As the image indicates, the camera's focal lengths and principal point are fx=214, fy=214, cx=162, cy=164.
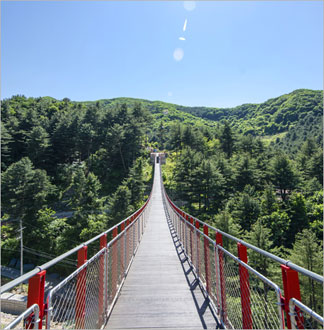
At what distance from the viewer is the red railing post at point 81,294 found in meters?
2.68

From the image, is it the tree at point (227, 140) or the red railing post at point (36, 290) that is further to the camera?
the tree at point (227, 140)

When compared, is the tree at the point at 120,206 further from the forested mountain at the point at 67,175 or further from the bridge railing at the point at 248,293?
the bridge railing at the point at 248,293

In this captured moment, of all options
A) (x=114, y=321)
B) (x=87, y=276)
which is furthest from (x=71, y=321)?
(x=114, y=321)

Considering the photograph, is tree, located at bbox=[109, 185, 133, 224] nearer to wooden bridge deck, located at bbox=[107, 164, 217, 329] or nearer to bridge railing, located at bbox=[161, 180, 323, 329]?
wooden bridge deck, located at bbox=[107, 164, 217, 329]

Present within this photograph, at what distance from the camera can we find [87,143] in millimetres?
50188

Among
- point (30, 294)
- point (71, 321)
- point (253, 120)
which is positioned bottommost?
point (71, 321)

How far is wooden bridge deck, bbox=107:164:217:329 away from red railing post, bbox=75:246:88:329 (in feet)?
2.85

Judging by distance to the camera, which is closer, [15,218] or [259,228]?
[259,228]

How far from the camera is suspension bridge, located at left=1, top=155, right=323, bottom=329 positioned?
1.78 meters

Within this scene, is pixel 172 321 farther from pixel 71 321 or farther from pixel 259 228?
pixel 259 228

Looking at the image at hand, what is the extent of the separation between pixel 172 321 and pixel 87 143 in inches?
1987

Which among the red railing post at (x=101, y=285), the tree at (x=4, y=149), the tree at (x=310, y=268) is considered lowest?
the tree at (x=310, y=268)

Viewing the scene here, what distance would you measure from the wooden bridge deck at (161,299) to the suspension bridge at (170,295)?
0.05 ft

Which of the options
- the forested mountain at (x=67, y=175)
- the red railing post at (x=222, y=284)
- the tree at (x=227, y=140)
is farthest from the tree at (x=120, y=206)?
the tree at (x=227, y=140)
